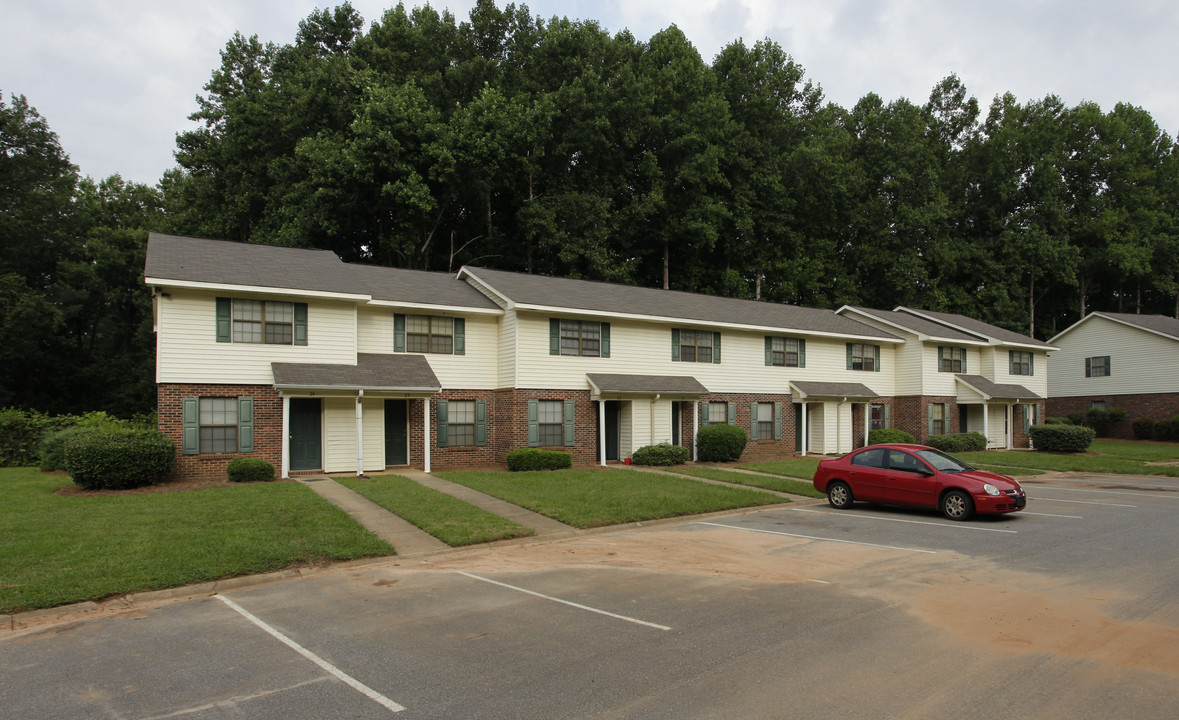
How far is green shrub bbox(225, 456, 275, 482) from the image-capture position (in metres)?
17.8

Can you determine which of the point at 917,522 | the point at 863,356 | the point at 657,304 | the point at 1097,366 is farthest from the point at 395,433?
the point at 1097,366

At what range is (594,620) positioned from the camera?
7.54 meters

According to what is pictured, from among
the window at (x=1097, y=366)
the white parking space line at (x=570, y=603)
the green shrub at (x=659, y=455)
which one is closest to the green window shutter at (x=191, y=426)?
the white parking space line at (x=570, y=603)

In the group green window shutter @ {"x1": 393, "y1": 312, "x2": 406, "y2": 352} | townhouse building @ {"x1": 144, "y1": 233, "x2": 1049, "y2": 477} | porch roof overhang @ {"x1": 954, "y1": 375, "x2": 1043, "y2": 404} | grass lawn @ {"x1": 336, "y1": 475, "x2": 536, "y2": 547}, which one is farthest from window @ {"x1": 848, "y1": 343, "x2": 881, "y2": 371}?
grass lawn @ {"x1": 336, "y1": 475, "x2": 536, "y2": 547}

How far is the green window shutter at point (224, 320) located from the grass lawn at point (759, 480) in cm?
1328

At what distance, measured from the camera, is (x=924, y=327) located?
3559cm

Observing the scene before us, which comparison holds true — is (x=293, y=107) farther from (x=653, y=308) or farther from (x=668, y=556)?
(x=668, y=556)

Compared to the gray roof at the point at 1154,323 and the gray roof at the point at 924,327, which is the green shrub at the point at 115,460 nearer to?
the gray roof at the point at 924,327

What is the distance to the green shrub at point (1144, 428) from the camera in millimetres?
39812

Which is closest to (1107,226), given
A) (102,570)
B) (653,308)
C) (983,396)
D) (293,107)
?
(983,396)

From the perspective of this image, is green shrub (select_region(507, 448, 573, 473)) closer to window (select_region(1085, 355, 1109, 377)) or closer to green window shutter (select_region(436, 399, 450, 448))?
green window shutter (select_region(436, 399, 450, 448))

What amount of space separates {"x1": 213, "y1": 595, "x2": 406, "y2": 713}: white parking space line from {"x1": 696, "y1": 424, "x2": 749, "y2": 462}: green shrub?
63.3 ft

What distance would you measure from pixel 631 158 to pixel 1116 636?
40.7 metres

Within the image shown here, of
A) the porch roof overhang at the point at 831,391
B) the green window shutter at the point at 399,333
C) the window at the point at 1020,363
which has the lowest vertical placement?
the porch roof overhang at the point at 831,391
